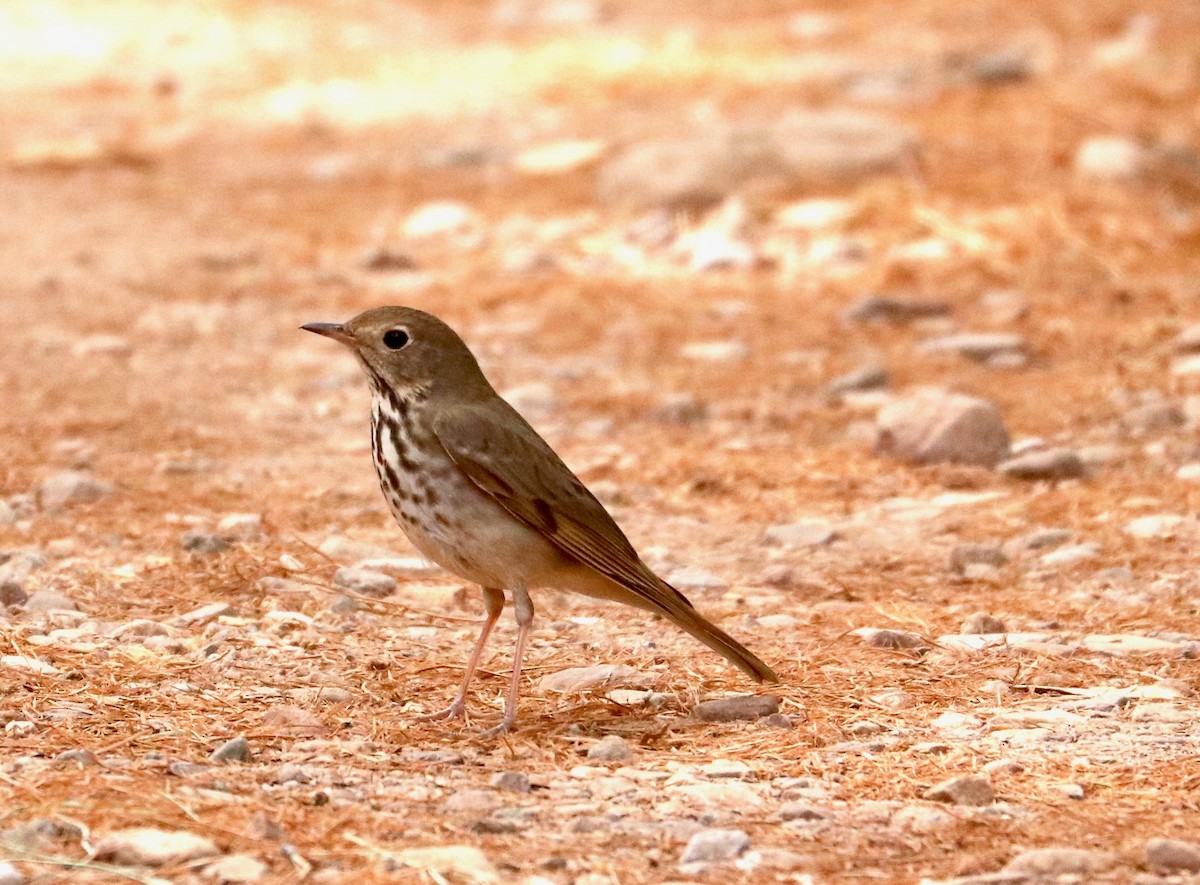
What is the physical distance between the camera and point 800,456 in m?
7.39

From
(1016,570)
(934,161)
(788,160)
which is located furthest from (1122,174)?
(1016,570)

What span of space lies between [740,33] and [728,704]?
11.9m

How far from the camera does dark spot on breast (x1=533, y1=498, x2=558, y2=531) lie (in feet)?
15.8

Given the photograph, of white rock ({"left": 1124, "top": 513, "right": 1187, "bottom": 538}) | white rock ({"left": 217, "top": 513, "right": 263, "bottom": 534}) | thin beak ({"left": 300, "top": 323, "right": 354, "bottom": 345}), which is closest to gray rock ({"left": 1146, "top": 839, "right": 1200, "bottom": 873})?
thin beak ({"left": 300, "top": 323, "right": 354, "bottom": 345})

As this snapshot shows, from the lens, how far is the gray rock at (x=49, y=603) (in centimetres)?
534

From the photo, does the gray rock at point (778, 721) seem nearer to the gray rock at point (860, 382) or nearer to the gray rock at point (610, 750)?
the gray rock at point (610, 750)

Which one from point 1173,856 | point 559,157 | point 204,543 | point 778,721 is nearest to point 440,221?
point 559,157

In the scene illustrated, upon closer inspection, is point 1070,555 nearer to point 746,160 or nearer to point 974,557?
point 974,557

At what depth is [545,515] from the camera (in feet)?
15.8

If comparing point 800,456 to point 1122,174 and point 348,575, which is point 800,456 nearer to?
point 348,575

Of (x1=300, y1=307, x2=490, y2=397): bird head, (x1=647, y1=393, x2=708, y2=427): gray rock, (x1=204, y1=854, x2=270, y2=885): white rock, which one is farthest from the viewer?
(x1=647, y1=393, x2=708, y2=427): gray rock

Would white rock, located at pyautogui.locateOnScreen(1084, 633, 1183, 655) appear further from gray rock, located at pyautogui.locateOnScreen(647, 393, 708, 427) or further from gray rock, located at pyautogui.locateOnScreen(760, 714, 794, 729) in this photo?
gray rock, located at pyautogui.locateOnScreen(647, 393, 708, 427)

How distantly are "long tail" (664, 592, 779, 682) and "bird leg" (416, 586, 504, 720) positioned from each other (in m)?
0.46

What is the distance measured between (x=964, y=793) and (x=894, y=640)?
1.24 meters
